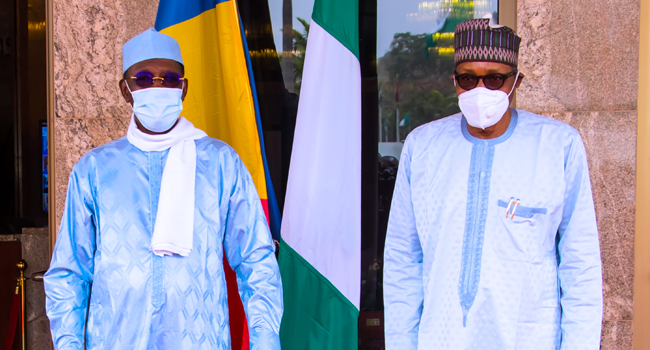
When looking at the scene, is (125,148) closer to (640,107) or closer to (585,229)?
(585,229)

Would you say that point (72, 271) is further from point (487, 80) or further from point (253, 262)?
point (487, 80)

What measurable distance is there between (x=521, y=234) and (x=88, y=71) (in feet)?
7.28

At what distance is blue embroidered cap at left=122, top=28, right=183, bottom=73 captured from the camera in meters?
1.63

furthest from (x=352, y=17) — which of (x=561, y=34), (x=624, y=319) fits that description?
(x=624, y=319)

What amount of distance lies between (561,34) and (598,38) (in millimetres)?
175

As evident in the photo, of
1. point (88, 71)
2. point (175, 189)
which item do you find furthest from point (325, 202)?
point (88, 71)

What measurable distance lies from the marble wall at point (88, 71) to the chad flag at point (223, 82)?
354 millimetres

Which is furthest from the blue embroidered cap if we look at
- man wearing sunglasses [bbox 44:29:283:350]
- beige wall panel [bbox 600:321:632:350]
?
beige wall panel [bbox 600:321:632:350]

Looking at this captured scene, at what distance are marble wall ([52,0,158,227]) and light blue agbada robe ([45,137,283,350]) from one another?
3.52 feet

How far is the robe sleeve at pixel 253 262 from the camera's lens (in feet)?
4.99

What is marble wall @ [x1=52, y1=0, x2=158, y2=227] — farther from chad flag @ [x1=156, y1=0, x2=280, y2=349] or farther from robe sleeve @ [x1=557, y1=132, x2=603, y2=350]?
robe sleeve @ [x1=557, y1=132, x2=603, y2=350]

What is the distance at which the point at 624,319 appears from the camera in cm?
243

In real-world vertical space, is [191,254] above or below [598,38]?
below

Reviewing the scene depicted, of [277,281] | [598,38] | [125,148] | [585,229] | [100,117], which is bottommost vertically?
[277,281]
